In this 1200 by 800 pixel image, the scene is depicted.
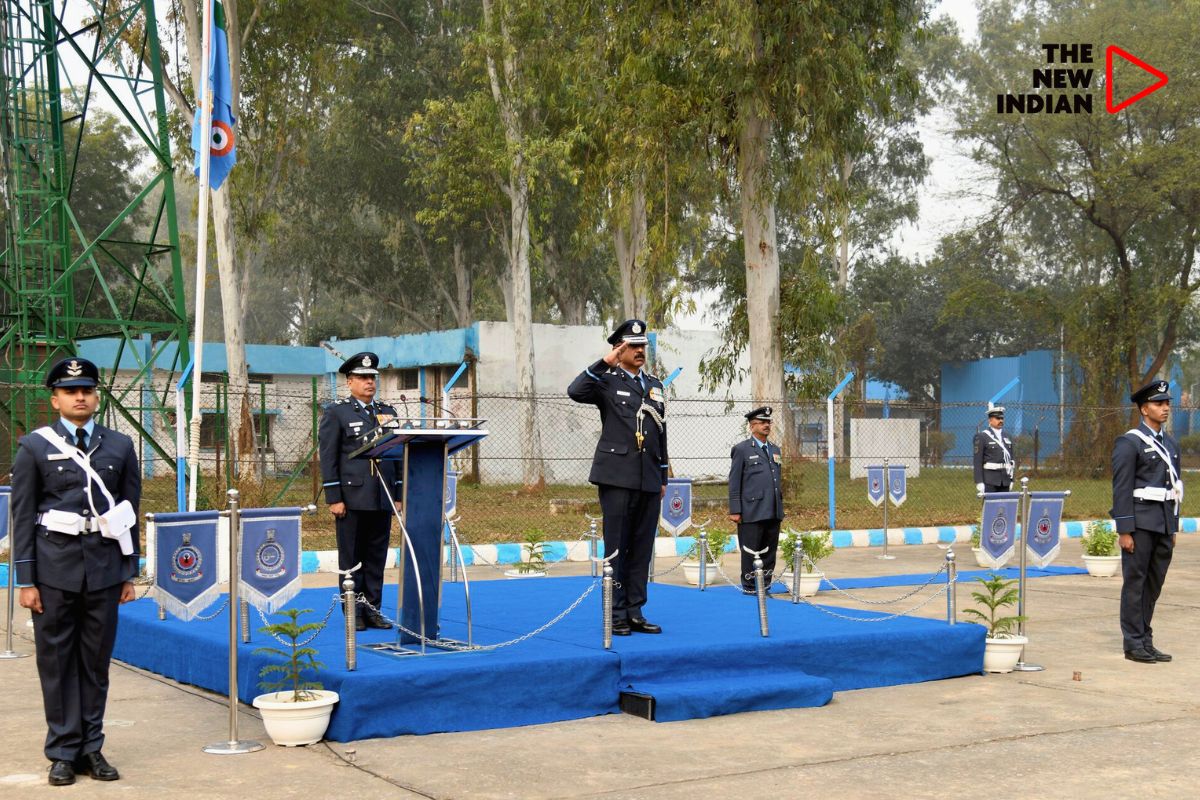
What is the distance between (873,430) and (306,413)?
14.2m

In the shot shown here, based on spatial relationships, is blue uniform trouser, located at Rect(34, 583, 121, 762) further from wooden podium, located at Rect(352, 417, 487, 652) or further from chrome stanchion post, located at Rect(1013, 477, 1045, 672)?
chrome stanchion post, located at Rect(1013, 477, 1045, 672)

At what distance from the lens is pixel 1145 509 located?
30.4 ft

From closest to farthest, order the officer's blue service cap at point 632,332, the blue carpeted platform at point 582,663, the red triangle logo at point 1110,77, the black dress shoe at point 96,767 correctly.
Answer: the black dress shoe at point 96,767 → the blue carpeted platform at point 582,663 → the officer's blue service cap at point 632,332 → the red triangle logo at point 1110,77

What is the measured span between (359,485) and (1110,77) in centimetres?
3408

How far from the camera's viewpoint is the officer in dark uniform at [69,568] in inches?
242

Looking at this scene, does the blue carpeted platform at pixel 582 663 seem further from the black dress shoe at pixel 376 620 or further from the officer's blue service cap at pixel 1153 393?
the officer's blue service cap at pixel 1153 393

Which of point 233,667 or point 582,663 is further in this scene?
point 582,663

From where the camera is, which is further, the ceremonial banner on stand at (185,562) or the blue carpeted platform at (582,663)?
the ceremonial banner on stand at (185,562)

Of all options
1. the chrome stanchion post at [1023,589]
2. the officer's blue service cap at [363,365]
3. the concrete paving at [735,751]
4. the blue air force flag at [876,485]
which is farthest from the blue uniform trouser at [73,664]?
the blue air force flag at [876,485]

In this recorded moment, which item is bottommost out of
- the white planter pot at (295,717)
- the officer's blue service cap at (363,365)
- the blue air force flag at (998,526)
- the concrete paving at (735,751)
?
the concrete paving at (735,751)

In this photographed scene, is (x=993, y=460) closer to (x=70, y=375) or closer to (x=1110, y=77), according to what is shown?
(x=70, y=375)

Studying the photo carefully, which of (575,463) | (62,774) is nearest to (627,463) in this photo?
(62,774)

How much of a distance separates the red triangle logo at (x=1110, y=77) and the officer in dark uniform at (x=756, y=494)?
94.1ft

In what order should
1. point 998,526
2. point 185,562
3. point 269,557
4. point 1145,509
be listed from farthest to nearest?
point 998,526 → point 1145,509 → point 269,557 → point 185,562
